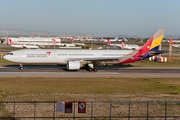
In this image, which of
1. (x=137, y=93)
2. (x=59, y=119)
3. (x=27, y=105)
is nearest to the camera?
(x=59, y=119)

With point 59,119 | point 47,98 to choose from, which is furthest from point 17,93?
point 59,119

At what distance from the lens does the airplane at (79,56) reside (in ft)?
Answer: 141

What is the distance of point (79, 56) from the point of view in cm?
4544

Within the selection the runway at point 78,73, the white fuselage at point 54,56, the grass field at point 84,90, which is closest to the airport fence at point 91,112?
the grass field at point 84,90

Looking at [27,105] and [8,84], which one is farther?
[8,84]

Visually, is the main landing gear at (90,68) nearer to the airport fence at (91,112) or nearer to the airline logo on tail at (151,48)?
the airline logo on tail at (151,48)

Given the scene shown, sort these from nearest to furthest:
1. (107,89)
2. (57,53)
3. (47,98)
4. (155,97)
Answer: (47,98) < (155,97) < (107,89) < (57,53)

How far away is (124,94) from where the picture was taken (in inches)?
1014

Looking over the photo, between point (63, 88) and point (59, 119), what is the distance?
11.7 m

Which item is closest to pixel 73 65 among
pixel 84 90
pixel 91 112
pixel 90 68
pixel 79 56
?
pixel 79 56

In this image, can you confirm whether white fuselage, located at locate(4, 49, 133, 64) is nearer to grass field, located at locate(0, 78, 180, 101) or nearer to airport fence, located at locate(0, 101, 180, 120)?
grass field, located at locate(0, 78, 180, 101)

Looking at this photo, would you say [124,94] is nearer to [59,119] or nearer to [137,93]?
[137,93]

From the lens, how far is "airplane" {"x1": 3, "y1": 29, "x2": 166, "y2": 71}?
4300 cm

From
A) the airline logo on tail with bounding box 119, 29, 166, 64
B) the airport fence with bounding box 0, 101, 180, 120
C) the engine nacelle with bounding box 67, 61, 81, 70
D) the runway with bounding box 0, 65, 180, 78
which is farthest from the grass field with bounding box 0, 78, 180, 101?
the airline logo on tail with bounding box 119, 29, 166, 64
